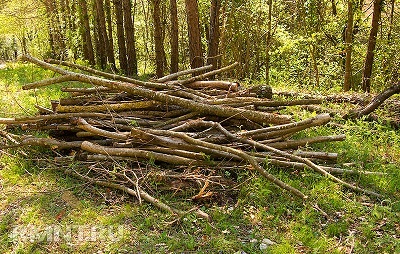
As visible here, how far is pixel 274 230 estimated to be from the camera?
3941 millimetres

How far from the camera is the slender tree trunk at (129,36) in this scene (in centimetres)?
1241

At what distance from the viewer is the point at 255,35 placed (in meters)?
17.8

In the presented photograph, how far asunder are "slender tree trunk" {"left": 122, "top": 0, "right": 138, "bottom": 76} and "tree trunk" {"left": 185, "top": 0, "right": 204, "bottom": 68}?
393 centimetres

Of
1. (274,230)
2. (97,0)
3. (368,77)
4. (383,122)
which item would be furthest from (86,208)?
(97,0)

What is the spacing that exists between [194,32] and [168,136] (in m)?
4.93

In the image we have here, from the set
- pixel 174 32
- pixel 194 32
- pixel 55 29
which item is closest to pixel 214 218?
pixel 194 32

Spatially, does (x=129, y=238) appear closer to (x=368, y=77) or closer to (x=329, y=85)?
(x=368, y=77)

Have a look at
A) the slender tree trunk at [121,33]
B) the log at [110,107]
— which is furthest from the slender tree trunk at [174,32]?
the log at [110,107]

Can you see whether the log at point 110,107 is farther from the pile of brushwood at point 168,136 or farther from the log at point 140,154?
the log at point 140,154

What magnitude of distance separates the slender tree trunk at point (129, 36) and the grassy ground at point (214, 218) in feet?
27.5

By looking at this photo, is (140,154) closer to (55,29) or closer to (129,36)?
(129,36)

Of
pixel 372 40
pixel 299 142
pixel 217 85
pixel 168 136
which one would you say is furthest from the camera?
pixel 372 40

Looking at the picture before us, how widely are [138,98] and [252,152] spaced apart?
88.3 inches

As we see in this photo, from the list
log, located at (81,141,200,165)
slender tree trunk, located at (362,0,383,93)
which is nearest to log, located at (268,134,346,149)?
log, located at (81,141,200,165)
